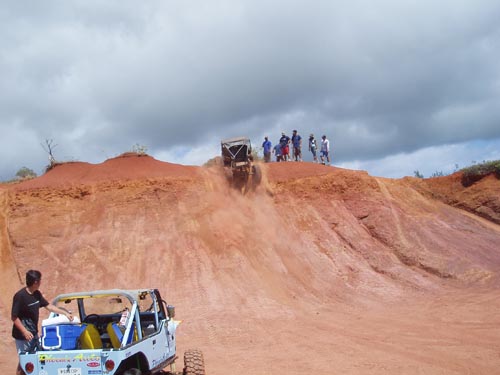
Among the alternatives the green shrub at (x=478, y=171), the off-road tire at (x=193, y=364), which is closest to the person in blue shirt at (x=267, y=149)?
the green shrub at (x=478, y=171)

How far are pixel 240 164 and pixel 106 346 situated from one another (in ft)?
48.0

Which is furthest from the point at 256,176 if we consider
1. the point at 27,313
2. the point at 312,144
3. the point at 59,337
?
the point at 59,337

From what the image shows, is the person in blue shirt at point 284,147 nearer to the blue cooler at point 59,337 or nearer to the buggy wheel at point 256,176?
the buggy wheel at point 256,176

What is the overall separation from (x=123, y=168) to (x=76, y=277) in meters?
6.04

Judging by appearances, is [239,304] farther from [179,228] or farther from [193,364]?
[193,364]

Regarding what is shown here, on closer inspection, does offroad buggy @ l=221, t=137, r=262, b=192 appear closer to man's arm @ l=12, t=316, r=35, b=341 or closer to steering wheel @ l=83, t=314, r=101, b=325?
steering wheel @ l=83, t=314, r=101, b=325

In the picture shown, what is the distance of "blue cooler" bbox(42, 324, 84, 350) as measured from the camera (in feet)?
19.9

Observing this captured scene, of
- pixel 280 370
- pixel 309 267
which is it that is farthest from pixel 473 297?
pixel 280 370

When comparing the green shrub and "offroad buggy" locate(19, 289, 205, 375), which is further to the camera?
the green shrub

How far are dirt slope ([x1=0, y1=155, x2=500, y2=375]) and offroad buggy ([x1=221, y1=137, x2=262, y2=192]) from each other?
1.84ft

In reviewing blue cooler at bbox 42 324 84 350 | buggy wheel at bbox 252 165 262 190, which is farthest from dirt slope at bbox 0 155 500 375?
blue cooler at bbox 42 324 84 350

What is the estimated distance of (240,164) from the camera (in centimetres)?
2084

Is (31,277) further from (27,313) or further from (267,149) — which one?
(267,149)

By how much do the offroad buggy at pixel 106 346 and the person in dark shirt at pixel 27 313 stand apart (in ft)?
0.54
